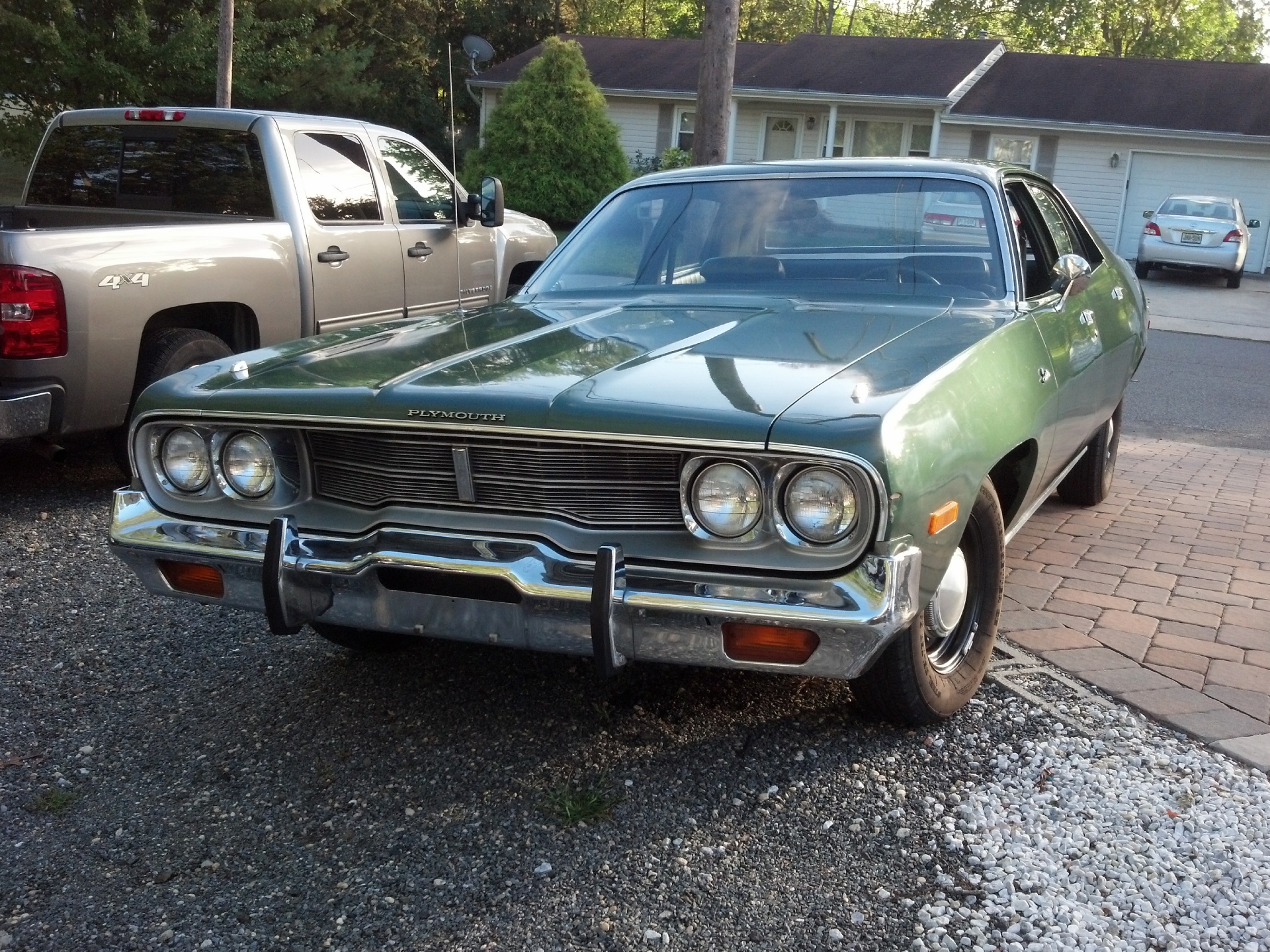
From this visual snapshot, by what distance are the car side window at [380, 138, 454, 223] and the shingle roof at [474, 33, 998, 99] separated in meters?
21.2

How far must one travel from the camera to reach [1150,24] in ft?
147

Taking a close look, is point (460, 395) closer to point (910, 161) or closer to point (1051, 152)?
point (910, 161)

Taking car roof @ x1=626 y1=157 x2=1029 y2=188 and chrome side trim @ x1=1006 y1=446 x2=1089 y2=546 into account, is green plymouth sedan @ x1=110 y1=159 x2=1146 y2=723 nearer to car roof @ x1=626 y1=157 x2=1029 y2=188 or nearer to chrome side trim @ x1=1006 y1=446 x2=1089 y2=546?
chrome side trim @ x1=1006 y1=446 x2=1089 y2=546

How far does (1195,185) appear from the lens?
25312 mm

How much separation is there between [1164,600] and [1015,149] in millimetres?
24556

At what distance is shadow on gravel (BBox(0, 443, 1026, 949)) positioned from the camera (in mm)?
2631

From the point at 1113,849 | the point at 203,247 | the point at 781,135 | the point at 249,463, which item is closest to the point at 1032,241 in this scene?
the point at 1113,849

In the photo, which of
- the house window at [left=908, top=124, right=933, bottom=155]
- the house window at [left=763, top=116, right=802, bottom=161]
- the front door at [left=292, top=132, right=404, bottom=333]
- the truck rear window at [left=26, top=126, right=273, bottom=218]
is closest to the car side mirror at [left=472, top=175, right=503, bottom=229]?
the front door at [left=292, top=132, right=404, bottom=333]

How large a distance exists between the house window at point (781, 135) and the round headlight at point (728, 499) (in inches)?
1115

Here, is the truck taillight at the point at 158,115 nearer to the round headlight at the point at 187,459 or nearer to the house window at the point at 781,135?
the round headlight at the point at 187,459

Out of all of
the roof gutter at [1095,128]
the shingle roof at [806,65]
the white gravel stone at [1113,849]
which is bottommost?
the white gravel stone at [1113,849]

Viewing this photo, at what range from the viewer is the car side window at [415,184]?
743cm

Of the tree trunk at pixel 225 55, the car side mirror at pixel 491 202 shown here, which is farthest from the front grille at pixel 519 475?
the tree trunk at pixel 225 55

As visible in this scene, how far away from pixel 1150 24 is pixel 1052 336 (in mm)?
46871
